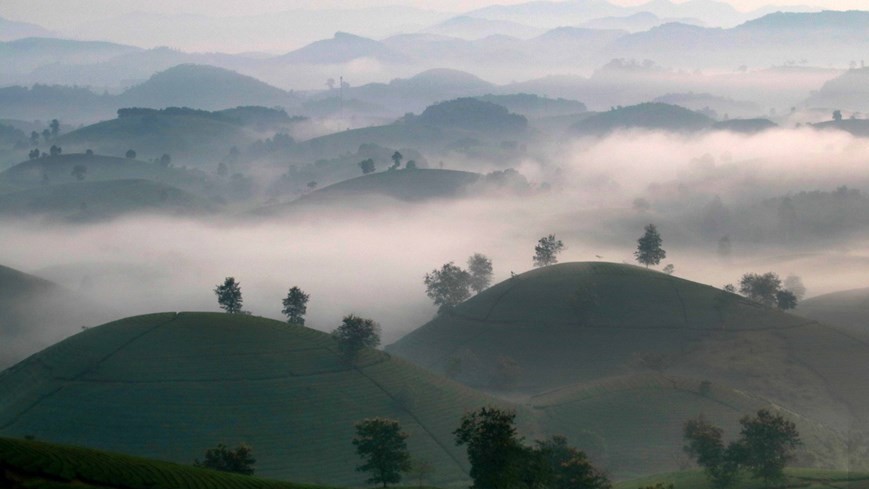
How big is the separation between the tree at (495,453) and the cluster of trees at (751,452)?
148 ft

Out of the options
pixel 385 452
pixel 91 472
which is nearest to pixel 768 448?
pixel 385 452

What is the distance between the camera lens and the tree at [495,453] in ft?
282

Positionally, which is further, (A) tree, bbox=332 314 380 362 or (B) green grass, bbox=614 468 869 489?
(A) tree, bbox=332 314 380 362

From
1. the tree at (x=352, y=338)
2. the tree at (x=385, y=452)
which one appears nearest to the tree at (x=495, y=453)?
the tree at (x=385, y=452)

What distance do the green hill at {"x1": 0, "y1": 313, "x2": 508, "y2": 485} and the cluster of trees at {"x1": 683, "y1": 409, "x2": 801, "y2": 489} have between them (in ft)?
118

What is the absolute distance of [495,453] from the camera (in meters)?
86.8

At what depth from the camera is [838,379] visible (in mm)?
178750

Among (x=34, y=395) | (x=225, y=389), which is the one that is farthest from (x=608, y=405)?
(x=34, y=395)

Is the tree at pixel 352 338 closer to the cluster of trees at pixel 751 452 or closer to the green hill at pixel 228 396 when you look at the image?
the green hill at pixel 228 396

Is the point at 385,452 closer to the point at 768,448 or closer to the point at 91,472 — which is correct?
the point at 91,472

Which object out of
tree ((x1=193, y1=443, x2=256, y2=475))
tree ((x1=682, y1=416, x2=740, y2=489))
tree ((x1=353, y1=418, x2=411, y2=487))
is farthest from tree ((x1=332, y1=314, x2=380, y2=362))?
tree ((x1=682, y1=416, x2=740, y2=489))

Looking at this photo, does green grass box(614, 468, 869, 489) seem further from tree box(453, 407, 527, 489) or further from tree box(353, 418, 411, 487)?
tree box(353, 418, 411, 487)

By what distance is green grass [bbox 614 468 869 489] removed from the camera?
353ft

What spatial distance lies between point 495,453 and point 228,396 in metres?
74.1
